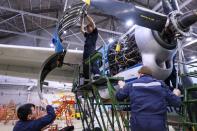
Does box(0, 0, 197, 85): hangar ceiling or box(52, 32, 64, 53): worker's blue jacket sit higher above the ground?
box(0, 0, 197, 85): hangar ceiling

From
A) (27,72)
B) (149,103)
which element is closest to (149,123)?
(149,103)

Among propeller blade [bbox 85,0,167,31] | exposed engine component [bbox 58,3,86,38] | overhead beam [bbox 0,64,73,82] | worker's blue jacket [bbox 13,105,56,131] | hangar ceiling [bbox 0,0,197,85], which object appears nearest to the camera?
worker's blue jacket [bbox 13,105,56,131]

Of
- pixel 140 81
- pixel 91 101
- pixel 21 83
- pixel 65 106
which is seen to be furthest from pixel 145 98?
pixel 21 83

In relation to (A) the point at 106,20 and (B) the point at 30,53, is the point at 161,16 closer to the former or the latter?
(B) the point at 30,53

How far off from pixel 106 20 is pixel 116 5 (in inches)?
469

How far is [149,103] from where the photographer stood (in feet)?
8.26

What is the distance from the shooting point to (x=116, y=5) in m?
3.13

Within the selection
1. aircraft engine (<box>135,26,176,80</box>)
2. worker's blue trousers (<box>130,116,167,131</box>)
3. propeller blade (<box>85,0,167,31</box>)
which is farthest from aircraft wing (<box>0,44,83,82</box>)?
worker's blue trousers (<box>130,116,167,131</box>)

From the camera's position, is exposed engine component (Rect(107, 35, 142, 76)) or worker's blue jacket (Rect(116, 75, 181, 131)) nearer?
worker's blue jacket (Rect(116, 75, 181, 131))

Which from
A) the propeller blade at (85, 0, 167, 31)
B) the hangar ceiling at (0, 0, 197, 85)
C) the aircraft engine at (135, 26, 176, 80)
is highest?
the hangar ceiling at (0, 0, 197, 85)

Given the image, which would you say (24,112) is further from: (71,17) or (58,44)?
(71,17)

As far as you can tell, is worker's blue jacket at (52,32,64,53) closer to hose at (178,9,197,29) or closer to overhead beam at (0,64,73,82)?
hose at (178,9,197,29)

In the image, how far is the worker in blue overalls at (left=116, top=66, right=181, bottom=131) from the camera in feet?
8.09

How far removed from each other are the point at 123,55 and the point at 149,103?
1707 mm
